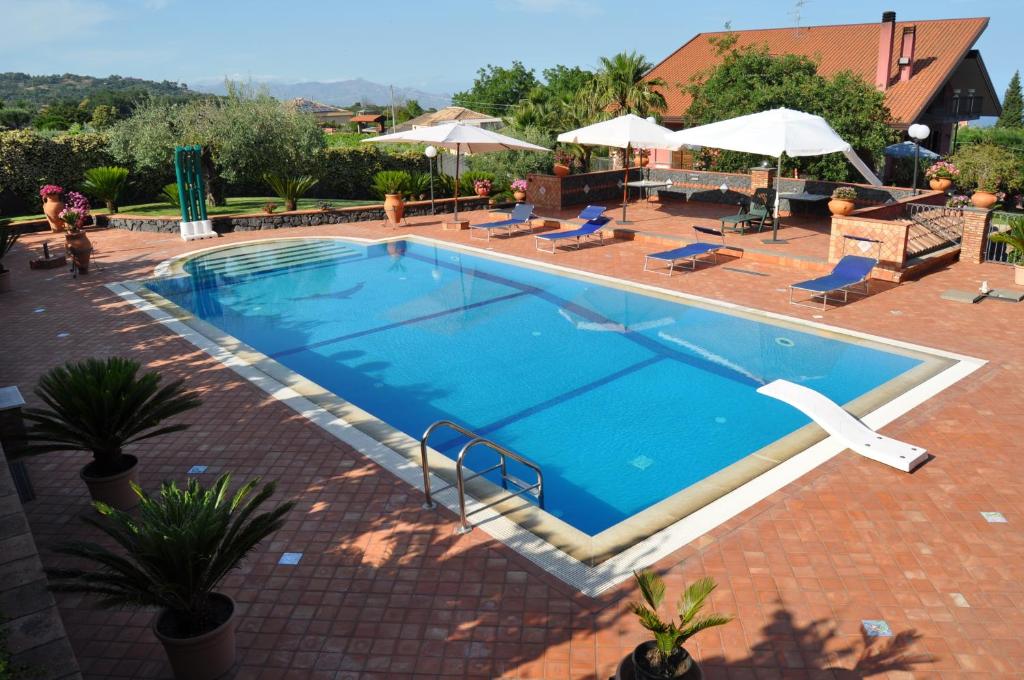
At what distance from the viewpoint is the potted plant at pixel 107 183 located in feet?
81.1

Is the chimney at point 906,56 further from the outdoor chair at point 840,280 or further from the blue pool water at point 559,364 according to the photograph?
the blue pool water at point 559,364

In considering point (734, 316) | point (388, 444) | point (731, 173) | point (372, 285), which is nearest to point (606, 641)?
point (388, 444)

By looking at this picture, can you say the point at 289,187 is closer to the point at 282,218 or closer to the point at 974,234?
the point at 282,218

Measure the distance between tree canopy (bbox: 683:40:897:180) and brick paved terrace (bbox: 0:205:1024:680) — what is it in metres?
15.9

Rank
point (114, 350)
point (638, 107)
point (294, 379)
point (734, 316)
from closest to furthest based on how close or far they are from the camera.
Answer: point (294, 379), point (114, 350), point (734, 316), point (638, 107)

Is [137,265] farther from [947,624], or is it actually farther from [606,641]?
[947,624]

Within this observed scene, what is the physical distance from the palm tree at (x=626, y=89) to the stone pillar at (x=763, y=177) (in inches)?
339

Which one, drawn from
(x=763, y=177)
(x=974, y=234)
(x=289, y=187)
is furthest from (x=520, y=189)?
(x=974, y=234)

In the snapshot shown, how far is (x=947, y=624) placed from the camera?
4988mm

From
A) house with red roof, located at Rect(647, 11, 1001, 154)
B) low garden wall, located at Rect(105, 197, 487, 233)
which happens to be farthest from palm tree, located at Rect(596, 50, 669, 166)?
low garden wall, located at Rect(105, 197, 487, 233)

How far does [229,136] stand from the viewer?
24.1m

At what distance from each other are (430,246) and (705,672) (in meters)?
16.9

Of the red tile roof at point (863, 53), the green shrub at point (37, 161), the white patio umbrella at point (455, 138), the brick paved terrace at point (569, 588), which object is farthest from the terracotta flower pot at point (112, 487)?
the red tile roof at point (863, 53)

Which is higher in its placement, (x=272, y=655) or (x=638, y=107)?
(x=638, y=107)
